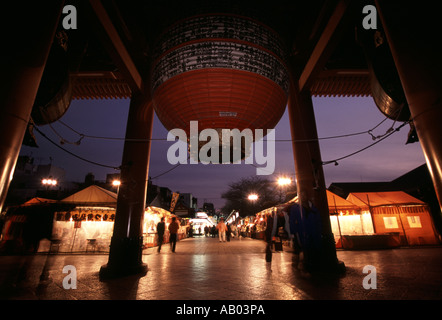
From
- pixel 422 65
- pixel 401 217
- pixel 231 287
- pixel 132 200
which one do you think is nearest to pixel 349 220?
pixel 401 217

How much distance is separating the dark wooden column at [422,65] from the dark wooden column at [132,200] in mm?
4140

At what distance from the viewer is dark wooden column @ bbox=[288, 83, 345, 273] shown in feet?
14.2

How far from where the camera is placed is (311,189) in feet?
15.0

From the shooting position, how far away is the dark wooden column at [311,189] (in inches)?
170

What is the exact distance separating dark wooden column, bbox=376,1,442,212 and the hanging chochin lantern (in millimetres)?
922

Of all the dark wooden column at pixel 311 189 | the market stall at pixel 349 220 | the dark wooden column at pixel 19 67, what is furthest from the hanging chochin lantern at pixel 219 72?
the market stall at pixel 349 220

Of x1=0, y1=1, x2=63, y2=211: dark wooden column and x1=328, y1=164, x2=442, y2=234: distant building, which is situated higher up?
x1=328, y1=164, x2=442, y2=234: distant building

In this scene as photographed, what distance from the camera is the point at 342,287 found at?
3.33 m

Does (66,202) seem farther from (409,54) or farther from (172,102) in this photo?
(409,54)
